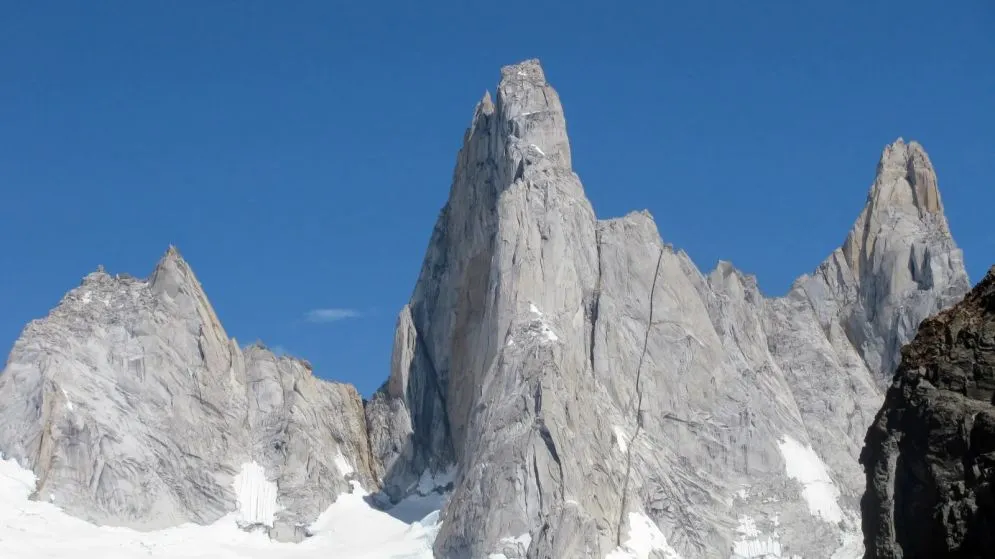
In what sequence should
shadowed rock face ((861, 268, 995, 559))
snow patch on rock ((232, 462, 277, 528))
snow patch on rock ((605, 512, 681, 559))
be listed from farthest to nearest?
1. snow patch on rock ((232, 462, 277, 528))
2. snow patch on rock ((605, 512, 681, 559))
3. shadowed rock face ((861, 268, 995, 559))

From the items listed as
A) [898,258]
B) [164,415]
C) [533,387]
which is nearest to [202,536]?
[164,415]

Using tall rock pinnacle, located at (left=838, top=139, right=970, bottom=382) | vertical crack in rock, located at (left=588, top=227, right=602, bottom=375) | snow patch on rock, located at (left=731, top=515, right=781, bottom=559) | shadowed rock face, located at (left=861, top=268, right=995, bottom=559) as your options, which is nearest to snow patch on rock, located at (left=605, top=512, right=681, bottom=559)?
snow patch on rock, located at (left=731, top=515, right=781, bottom=559)

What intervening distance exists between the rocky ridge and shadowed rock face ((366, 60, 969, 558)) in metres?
0.17

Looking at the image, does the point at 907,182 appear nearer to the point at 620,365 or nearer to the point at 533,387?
the point at 620,365

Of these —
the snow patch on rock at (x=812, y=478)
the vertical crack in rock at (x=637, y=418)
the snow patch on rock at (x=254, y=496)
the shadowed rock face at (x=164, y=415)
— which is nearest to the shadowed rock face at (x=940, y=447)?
the vertical crack in rock at (x=637, y=418)

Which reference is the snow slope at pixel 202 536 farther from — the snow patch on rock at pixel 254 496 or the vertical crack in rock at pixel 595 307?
the vertical crack in rock at pixel 595 307

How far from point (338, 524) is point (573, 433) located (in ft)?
60.8

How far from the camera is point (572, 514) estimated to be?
327 feet

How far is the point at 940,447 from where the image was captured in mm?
26781

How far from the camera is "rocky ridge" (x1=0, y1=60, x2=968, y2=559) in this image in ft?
348

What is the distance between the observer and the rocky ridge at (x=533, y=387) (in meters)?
106

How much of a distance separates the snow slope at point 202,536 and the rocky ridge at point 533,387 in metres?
1.54

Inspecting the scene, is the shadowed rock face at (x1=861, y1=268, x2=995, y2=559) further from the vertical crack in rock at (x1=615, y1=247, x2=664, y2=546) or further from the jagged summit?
the jagged summit

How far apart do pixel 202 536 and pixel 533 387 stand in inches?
852
